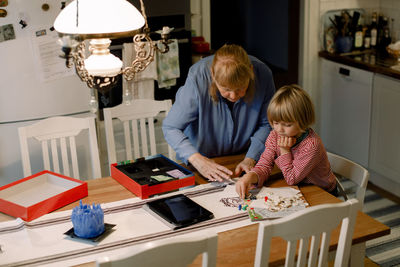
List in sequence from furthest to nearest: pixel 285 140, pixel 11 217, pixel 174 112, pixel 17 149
A: pixel 17 149 → pixel 174 112 → pixel 285 140 → pixel 11 217

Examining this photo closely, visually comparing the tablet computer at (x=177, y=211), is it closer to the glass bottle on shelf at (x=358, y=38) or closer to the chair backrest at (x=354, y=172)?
the chair backrest at (x=354, y=172)

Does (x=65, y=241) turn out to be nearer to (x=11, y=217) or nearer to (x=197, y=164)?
(x=11, y=217)

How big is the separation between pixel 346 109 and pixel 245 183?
7.09 ft

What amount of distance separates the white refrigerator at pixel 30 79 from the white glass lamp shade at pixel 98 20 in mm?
1450

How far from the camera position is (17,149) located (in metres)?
3.19

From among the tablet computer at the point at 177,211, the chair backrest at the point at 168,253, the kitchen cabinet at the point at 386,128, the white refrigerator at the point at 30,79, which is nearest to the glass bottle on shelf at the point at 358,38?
the kitchen cabinet at the point at 386,128

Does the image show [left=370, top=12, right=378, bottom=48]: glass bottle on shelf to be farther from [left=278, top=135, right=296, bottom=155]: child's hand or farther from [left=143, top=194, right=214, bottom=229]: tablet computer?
[left=143, top=194, right=214, bottom=229]: tablet computer

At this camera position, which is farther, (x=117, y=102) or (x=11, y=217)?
(x=117, y=102)

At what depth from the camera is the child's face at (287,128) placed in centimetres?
214

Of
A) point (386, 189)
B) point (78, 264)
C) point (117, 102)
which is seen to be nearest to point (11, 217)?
point (78, 264)

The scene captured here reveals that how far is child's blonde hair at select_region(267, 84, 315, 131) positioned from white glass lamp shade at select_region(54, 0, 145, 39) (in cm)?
72

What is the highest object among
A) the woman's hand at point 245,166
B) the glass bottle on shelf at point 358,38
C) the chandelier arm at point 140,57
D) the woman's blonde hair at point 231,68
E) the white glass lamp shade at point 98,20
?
the white glass lamp shade at point 98,20

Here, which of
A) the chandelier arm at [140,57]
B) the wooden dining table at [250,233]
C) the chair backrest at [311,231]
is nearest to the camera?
the chair backrest at [311,231]

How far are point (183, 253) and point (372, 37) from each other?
3311 mm
